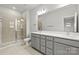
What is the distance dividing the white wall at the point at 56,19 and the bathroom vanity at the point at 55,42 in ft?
0.39

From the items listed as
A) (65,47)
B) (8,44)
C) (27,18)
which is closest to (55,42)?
(65,47)

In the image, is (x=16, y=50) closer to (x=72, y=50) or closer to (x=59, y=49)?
(x=59, y=49)

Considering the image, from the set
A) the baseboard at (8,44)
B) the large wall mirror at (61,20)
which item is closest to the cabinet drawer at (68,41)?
the large wall mirror at (61,20)

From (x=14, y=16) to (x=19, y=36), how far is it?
441 millimetres

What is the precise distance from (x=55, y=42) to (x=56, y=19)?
1.71 ft

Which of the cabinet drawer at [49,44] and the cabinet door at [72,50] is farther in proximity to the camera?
the cabinet drawer at [49,44]

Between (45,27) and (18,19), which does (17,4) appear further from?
(45,27)

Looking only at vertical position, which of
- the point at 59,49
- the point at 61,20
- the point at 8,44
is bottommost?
the point at 59,49

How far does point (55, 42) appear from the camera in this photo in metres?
1.98

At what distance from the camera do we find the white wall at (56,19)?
1990mm

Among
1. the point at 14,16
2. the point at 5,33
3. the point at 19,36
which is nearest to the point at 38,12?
the point at 14,16

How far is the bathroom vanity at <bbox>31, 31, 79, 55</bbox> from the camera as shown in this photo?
1.71 m

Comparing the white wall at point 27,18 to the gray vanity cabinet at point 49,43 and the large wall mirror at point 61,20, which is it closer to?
the large wall mirror at point 61,20

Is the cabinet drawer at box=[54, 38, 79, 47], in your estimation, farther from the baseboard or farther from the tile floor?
the baseboard
